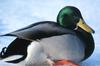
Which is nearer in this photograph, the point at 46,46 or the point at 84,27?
the point at 46,46

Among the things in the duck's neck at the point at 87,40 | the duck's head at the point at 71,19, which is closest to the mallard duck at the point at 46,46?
the duck's neck at the point at 87,40

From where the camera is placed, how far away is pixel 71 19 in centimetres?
880

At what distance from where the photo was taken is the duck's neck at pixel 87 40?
8641mm

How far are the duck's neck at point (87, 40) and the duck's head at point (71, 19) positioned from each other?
73 mm

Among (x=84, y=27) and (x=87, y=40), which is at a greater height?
(x=84, y=27)

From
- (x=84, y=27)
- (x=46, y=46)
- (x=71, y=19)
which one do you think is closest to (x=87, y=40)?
(x=84, y=27)

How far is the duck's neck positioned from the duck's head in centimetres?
→ 7

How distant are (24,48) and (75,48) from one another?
72 centimetres

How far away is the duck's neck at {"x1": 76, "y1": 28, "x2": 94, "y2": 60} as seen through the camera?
8.64 m

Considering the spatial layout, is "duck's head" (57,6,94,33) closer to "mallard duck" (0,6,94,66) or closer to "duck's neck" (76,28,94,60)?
"duck's neck" (76,28,94,60)

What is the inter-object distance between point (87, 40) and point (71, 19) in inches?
15.6

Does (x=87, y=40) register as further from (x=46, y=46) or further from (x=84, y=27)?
(x=46, y=46)


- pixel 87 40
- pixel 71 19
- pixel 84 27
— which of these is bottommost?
pixel 87 40

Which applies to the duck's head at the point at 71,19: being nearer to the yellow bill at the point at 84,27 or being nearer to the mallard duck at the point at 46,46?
the yellow bill at the point at 84,27
